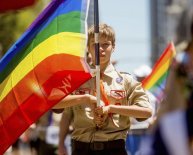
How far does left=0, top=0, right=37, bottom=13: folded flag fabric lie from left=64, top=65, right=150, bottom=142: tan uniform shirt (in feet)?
4.20

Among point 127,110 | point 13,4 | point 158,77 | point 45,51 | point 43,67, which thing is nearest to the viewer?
point 13,4

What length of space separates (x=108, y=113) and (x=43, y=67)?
2.13 ft

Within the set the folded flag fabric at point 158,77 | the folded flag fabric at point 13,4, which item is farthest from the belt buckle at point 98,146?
the folded flag fabric at point 158,77

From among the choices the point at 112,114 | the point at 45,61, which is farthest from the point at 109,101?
the point at 45,61

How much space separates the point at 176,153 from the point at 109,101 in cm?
383

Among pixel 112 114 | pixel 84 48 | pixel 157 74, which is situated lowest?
pixel 157 74

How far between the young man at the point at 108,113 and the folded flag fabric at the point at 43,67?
0.26 metres

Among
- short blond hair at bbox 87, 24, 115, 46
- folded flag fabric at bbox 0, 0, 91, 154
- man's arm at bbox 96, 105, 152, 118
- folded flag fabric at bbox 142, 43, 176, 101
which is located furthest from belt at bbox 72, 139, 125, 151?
folded flag fabric at bbox 142, 43, 176, 101

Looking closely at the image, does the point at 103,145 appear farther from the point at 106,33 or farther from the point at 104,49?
the point at 106,33

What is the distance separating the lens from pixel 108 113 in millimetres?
7645

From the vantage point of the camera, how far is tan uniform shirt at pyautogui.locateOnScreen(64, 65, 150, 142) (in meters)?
7.74

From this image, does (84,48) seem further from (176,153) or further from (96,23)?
(176,153)

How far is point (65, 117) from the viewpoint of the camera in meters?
8.52

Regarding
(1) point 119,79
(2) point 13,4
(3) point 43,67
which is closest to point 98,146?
(1) point 119,79
